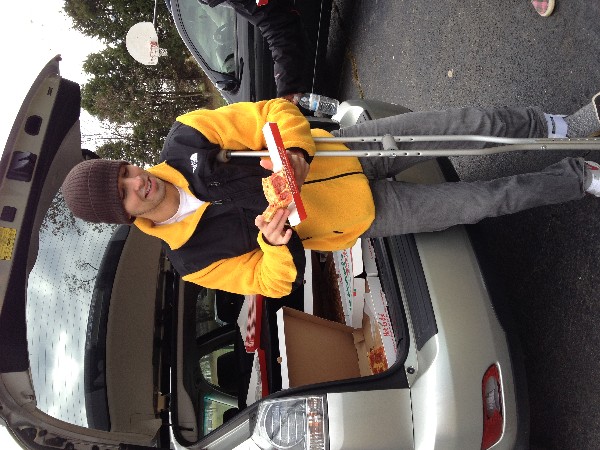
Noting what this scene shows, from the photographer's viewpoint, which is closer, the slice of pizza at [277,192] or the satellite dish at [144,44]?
the slice of pizza at [277,192]

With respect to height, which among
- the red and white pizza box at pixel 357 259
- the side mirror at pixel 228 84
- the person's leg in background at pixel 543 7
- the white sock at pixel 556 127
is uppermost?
the side mirror at pixel 228 84

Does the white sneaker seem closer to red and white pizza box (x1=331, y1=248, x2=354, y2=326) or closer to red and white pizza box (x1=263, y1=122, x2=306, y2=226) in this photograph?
red and white pizza box (x1=331, y1=248, x2=354, y2=326)

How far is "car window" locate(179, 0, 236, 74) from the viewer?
4664 millimetres

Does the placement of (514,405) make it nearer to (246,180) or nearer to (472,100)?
(246,180)

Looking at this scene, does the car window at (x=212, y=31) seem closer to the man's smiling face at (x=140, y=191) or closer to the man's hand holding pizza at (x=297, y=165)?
the man's smiling face at (x=140, y=191)

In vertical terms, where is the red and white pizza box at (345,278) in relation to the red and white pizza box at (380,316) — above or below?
above

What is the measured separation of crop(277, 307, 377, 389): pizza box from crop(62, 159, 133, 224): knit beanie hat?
1155 millimetres

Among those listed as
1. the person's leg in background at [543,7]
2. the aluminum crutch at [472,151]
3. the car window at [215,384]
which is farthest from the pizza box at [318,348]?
the person's leg in background at [543,7]

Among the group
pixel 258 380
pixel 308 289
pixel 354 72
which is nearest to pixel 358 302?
pixel 308 289

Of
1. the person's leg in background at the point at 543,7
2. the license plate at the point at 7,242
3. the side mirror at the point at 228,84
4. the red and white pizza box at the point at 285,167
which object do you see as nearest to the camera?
the red and white pizza box at the point at 285,167

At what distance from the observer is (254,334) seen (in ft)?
9.85

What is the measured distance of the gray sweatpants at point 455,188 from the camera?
2.37 m

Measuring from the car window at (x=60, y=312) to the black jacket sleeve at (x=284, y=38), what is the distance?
1846mm

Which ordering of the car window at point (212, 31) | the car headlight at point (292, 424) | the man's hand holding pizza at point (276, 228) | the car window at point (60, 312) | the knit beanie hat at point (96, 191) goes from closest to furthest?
the man's hand holding pizza at point (276, 228) → the knit beanie hat at point (96, 191) → the car headlight at point (292, 424) → the car window at point (60, 312) → the car window at point (212, 31)
